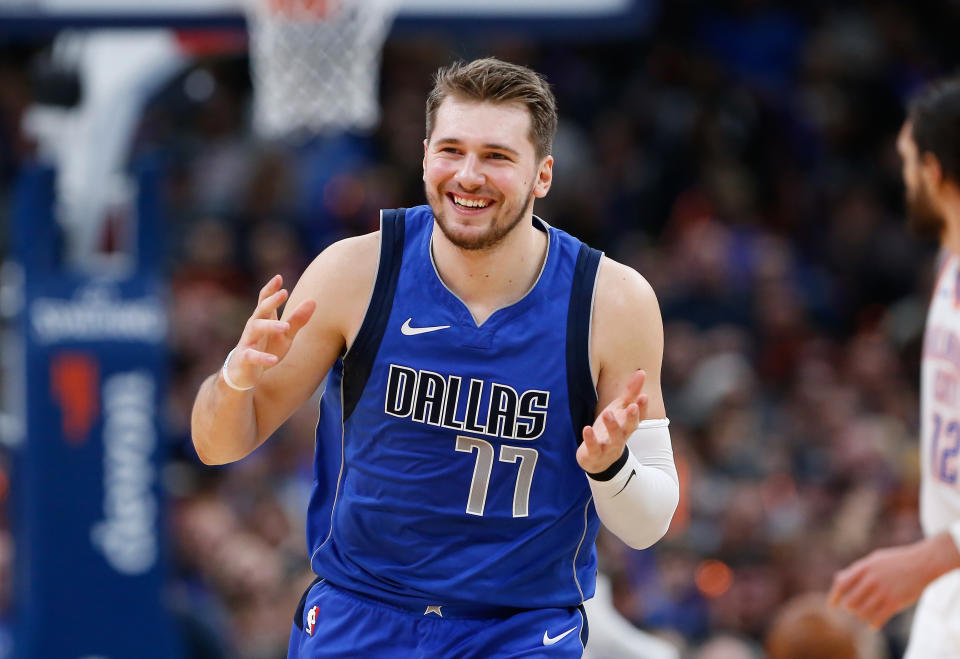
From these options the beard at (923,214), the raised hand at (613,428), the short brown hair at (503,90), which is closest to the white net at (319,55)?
the beard at (923,214)

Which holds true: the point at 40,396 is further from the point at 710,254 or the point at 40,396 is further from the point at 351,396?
the point at 710,254

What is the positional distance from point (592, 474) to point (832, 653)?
1.39 m

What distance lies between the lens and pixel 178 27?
7562 millimetres

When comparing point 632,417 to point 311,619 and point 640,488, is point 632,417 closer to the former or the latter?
point 640,488

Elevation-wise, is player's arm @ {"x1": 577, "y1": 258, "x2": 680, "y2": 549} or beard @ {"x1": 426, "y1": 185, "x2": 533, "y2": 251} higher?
beard @ {"x1": 426, "y1": 185, "x2": 533, "y2": 251}

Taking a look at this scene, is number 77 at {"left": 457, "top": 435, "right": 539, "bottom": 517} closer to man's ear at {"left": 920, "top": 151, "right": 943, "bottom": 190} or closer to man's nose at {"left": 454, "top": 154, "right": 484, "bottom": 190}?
man's nose at {"left": 454, "top": 154, "right": 484, "bottom": 190}

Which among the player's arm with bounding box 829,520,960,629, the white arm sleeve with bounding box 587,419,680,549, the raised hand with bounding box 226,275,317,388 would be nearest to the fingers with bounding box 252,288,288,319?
the raised hand with bounding box 226,275,317,388

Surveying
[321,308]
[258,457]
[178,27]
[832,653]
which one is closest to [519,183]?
[321,308]

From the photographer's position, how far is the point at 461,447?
4.02 metres

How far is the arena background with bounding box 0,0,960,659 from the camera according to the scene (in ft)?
24.8

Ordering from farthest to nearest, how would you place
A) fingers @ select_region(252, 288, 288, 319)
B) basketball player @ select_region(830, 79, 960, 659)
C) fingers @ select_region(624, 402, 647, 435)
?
1. basketball player @ select_region(830, 79, 960, 659)
2. fingers @ select_region(252, 288, 288, 319)
3. fingers @ select_region(624, 402, 647, 435)

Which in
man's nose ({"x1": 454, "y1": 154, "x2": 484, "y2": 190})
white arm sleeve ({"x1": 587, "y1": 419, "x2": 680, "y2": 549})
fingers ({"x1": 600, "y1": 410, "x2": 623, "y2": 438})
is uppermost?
man's nose ({"x1": 454, "y1": 154, "x2": 484, "y2": 190})

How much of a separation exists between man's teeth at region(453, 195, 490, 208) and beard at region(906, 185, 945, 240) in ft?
5.78

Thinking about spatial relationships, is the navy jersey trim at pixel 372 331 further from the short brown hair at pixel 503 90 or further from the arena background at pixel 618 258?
the arena background at pixel 618 258
